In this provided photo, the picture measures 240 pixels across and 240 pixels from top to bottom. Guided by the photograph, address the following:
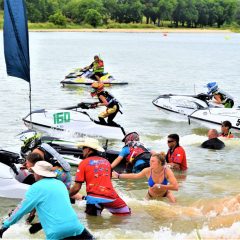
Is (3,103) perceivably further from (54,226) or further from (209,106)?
(54,226)

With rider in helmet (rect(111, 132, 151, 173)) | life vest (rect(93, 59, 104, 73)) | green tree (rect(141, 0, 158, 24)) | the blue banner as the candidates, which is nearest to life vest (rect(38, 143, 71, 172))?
rider in helmet (rect(111, 132, 151, 173))

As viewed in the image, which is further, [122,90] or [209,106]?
[122,90]

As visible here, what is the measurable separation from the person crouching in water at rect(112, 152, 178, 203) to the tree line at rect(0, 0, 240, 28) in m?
138

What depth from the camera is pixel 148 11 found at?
163000 mm

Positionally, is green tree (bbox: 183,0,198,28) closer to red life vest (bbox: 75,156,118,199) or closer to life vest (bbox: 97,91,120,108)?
life vest (bbox: 97,91,120,108)

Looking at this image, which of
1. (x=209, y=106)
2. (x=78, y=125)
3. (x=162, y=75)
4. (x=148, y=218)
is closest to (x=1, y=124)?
(x=78, y=125)

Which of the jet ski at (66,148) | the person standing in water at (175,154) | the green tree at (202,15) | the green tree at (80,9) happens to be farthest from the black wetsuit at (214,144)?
the green tree at (202,15)

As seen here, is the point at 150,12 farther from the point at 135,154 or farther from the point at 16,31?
the point at 135,154

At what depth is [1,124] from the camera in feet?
66.8

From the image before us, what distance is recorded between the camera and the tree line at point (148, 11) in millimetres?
154000

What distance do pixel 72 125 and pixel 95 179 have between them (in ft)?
26.3

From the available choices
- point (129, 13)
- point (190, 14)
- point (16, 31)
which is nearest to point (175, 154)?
point (16, 31)

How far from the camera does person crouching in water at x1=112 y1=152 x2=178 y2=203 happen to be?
9672 mm

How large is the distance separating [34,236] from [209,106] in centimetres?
1136
